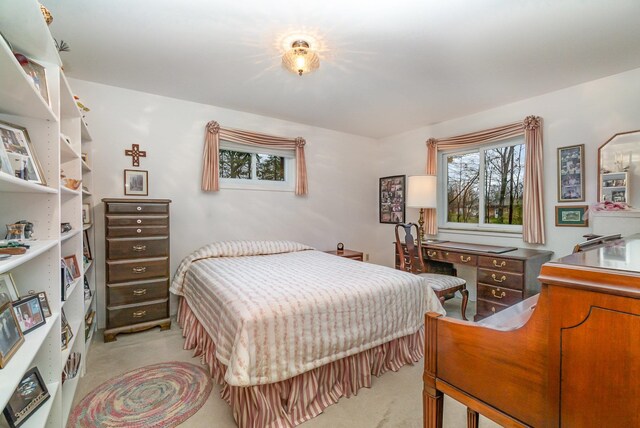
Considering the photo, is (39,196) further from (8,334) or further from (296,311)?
(296,311)

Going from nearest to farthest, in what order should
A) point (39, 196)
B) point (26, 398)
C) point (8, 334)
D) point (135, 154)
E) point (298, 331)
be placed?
1. point (8, 334)
2. point (26, 398)
3. point (39, 196)
4. point (298, 331)
5. point (135, 154)

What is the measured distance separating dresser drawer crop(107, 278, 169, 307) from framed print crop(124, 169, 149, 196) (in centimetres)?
97

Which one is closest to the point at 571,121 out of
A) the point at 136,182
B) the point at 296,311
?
the point at 296,311

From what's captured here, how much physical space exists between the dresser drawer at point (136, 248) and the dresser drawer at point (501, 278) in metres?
3.12

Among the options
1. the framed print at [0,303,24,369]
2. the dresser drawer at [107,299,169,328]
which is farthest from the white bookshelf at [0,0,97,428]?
the dresser drawer at [107,299,169,328]

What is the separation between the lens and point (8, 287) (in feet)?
3.95

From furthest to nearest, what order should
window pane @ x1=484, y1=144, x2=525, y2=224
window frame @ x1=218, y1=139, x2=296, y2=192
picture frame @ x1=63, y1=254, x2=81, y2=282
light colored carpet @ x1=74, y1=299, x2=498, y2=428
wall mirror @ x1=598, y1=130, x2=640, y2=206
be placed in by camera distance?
window frame @ x1=218, y1=139, x2=296, y2=192 < window pane @ x1=484, y1=144, x2=525, y2=224 < wall mirror @ x1=598, y1=130, x2=640, y2=206 < picture frame @ x1=63, y1=254, x2=81, y2=282 < light colored carpet @ x1=74, y1=299, x2=498, y2=428

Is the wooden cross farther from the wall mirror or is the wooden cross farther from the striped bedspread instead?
the wall mirror

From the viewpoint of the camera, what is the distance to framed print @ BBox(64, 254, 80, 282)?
190 centimetres

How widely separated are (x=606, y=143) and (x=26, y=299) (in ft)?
13.6

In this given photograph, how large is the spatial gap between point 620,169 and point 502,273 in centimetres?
130

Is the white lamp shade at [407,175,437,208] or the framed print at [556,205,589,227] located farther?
the white lamp shade at [407,175,437,208]

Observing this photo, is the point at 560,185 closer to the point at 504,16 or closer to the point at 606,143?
the point at 606,143

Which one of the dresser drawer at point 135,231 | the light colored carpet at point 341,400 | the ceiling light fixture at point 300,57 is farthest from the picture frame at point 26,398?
the ceiling light fixture at point 300,57
